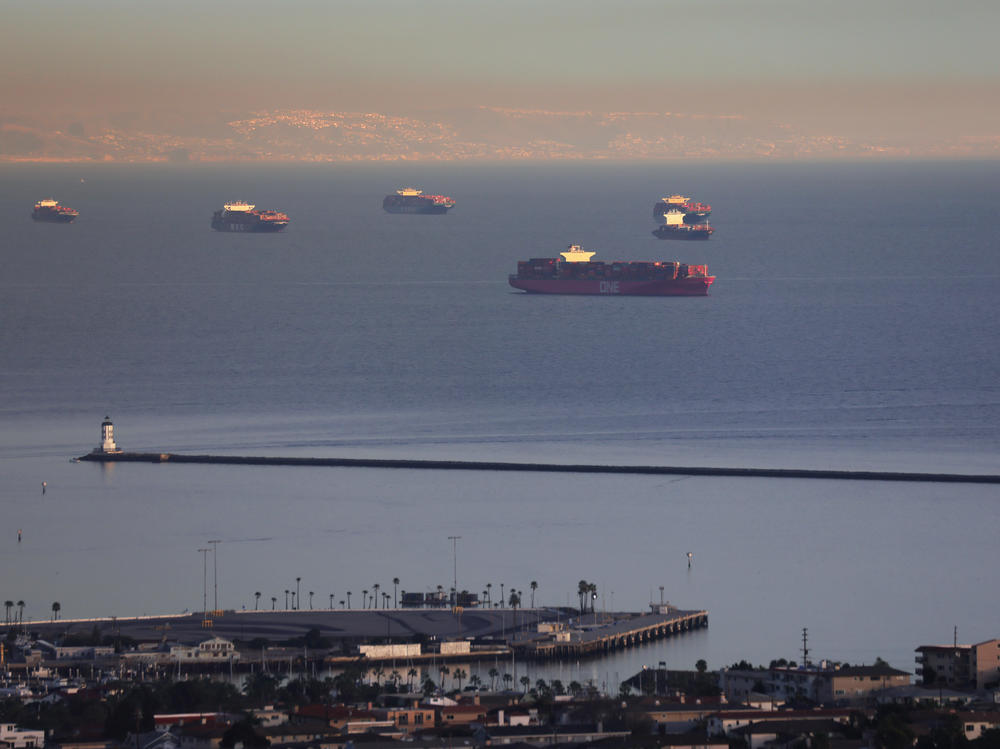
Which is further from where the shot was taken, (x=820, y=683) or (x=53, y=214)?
(x=53, y=214)

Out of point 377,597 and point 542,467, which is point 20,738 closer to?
point 377,597

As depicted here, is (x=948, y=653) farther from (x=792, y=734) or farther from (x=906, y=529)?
(x=906, y=529)

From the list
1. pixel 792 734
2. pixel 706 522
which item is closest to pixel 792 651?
pixel 792 734

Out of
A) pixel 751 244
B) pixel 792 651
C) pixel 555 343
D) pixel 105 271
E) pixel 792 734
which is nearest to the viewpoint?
pixel 792 734

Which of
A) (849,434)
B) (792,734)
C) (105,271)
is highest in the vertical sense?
(105,271)

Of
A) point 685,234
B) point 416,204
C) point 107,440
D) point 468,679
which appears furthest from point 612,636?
point 416,204

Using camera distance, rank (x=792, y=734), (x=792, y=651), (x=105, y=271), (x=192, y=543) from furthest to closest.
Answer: (x=105, y=271)
(x=192, y=543)
(x=792, y=651)
(x=792, y=734)

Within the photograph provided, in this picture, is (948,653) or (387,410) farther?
(387,410)
